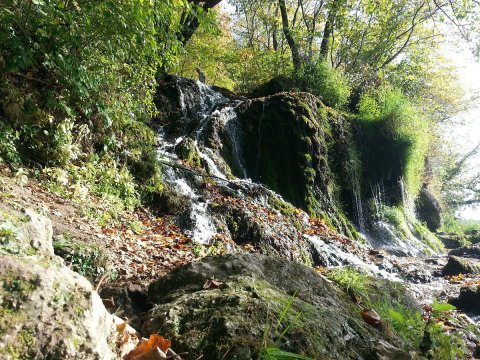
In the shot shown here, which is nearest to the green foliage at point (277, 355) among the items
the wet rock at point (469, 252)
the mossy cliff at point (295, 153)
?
the mossy cliff at point (295, 153)

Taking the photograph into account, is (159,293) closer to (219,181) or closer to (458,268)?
(219,181)

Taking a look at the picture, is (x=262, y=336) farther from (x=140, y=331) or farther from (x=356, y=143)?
(x=356, y=143)

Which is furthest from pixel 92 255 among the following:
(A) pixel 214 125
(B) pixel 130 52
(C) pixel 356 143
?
(C) pixel 356 143

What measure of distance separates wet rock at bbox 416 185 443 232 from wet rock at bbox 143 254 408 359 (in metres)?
15.5

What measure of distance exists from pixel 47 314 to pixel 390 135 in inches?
517

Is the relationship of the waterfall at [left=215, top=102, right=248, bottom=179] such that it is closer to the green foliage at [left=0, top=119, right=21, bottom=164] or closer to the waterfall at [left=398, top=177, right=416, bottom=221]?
the green foliage at [left=0, top=119, right=21, bottom=164]

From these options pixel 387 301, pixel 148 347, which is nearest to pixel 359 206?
pixel 387 301

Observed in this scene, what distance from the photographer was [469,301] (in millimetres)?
6074

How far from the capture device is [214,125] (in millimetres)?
9742

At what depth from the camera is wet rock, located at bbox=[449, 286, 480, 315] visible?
19.5 feet

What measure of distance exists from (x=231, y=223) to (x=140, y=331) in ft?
14.2

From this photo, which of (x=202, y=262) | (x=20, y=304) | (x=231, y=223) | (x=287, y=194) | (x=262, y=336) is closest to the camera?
(x=20, y=304)

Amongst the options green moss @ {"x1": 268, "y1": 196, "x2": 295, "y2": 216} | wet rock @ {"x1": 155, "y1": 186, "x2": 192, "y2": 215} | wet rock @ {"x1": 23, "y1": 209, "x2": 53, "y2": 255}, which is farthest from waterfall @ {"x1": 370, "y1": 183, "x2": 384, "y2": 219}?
wet rock @ {"x1": 23, "y1": 209, "x2": 53, "y2": 255}

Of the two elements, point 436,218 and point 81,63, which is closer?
point 81,63
